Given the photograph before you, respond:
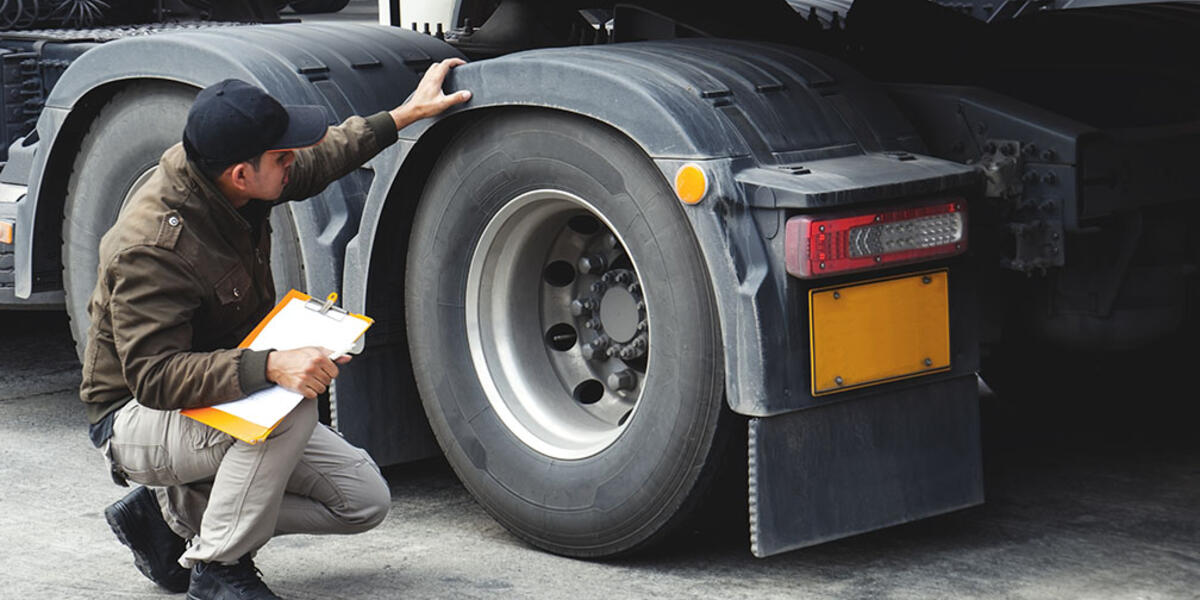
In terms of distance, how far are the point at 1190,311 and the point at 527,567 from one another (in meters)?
1.74

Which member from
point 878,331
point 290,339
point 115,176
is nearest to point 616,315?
point 878,331

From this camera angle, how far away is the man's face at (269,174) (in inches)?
156

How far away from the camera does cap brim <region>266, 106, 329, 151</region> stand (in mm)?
3969

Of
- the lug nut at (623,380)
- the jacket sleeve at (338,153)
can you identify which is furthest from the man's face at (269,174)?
the lug nut at (623,380)

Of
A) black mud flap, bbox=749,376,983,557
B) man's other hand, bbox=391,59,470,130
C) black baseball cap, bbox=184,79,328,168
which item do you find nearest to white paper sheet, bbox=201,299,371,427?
black baseball cap, bbox=184,79,328,168

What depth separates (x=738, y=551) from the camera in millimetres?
4469

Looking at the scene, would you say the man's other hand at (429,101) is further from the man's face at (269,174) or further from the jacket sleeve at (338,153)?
the man's face at (269,174)

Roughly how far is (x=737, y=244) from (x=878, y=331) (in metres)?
0.38

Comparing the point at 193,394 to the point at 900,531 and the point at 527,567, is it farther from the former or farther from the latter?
the point at 900,531

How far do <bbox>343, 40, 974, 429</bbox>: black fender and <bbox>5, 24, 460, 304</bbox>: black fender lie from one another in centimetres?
31

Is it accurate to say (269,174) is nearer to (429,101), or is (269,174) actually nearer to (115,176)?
(429,101)

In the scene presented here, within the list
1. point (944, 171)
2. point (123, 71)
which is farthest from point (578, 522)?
point (123, 71)

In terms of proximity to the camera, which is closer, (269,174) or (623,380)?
(269,174)

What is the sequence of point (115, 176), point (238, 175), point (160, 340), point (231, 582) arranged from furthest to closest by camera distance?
point (115, 176) → point (231, 582) → point (238, 175) → point (160, 340)
